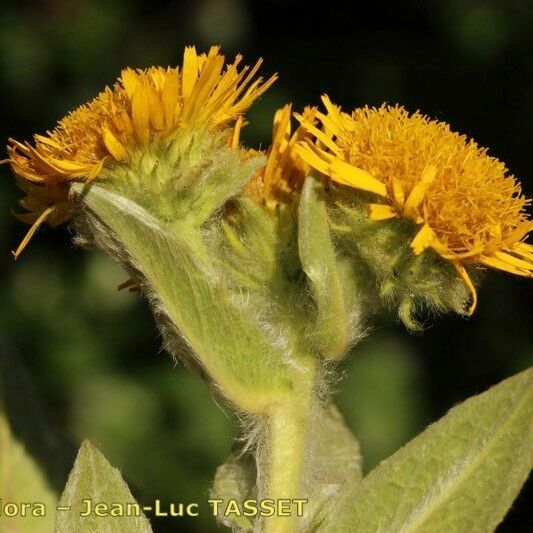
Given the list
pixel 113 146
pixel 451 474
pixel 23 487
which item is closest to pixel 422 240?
pixel 451 474

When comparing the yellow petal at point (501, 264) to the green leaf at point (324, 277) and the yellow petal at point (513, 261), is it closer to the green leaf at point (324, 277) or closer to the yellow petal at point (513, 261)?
the yellow petal at point (513, 261)

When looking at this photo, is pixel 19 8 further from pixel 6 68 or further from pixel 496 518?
pixel 496 518

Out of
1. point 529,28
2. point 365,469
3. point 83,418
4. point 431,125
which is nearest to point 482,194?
point 431,125

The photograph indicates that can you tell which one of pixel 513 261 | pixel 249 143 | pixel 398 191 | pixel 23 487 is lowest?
pixel 23 487

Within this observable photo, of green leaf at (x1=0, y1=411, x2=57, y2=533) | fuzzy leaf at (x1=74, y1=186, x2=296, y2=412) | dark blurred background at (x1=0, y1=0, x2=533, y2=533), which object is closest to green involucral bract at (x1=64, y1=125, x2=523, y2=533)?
fuzzy leaf at (x1=74, y1=186, x2=296, y2=412)

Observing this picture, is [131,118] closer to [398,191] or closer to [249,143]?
[398,191]

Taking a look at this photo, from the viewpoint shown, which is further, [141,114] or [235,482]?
[235,482]

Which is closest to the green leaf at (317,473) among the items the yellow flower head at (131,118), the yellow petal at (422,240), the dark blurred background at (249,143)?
the yellow petal at (422,240)
